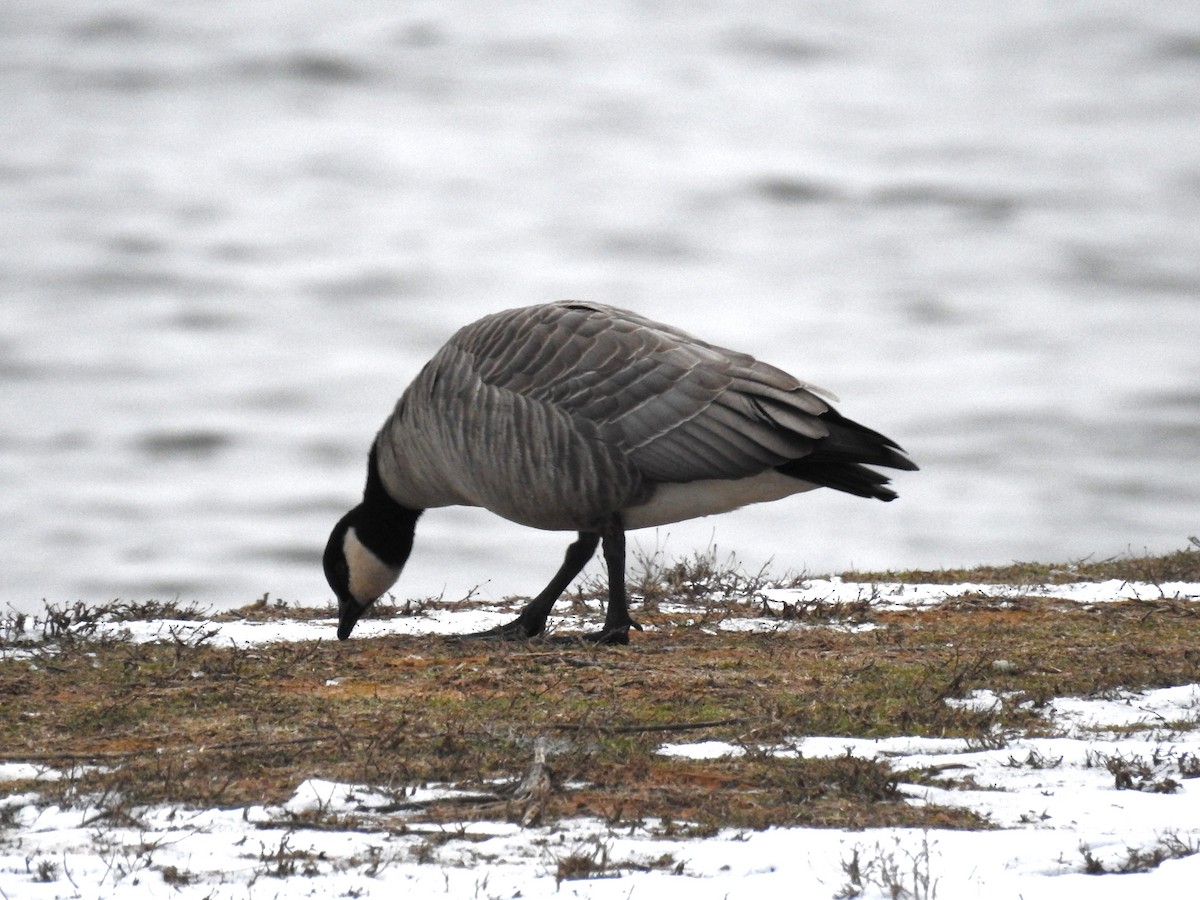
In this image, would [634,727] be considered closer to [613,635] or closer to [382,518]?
[613,635]

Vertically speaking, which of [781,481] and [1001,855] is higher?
[781,481]

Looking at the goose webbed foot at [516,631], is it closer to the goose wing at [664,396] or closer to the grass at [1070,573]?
the goose wing at [664,396]

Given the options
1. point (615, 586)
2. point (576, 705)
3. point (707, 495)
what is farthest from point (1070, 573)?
point (576, 705)

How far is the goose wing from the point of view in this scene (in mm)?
7262

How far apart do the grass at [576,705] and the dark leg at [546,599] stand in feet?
0.96

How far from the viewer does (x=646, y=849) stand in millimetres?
4629

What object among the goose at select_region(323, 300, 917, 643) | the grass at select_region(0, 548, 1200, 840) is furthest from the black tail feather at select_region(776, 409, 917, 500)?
the grass at select_region(0, 548, 1200, 840)

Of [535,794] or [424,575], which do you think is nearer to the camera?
[535,794]

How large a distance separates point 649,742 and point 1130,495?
53587 millimetres

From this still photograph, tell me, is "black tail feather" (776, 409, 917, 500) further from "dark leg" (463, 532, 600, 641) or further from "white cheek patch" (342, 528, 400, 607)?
"white cheek patch" (342, 528, 400, 607)

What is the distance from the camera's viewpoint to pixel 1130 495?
56312mm

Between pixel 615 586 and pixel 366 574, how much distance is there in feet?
4.78

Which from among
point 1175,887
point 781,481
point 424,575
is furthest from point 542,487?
point 424,575

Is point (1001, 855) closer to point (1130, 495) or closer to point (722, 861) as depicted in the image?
point (722, 861)
